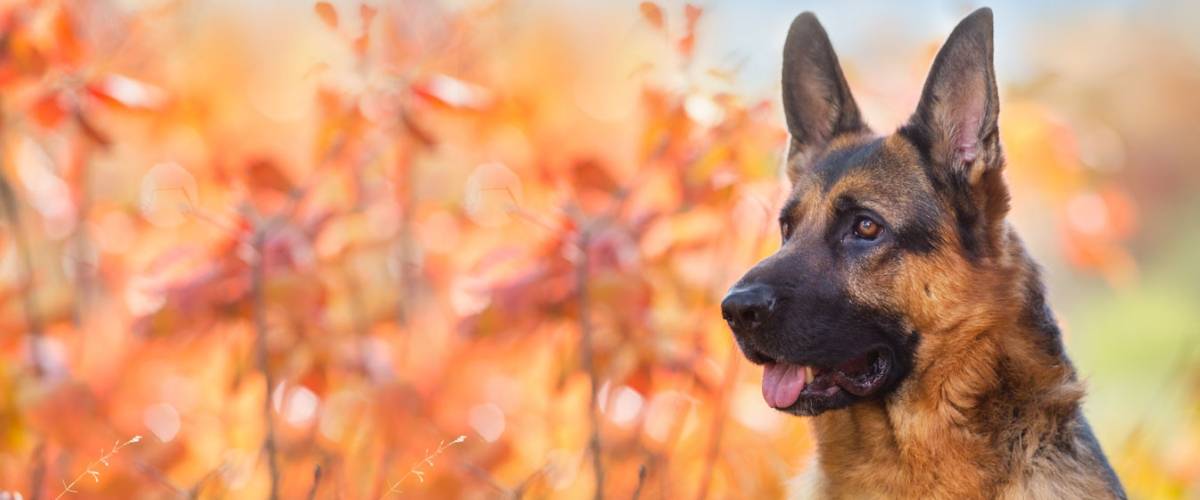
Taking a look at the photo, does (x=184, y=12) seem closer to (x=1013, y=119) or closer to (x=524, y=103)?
(x=524, y=103)

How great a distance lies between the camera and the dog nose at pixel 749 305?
366 cm

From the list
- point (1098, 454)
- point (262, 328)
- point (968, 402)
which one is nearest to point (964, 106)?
point (968, 402)

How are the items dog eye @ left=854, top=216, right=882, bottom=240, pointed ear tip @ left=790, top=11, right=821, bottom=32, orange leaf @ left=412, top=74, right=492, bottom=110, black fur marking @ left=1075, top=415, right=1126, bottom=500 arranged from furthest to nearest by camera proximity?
orange leaf @ left=412, top=74, right=492, bottom=110 < pointed ear tip @ left=790, top=11, right=821, bottom=32 < dog eye @ left=854, top=216, right=882, bottom=240 < black fur marking @ left=1075, top=415, right=1126, bottom=500

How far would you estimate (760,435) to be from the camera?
18.0 feet

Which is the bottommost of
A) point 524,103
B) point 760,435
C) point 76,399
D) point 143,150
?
point 760,435

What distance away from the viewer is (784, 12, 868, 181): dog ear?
4391 millimetres

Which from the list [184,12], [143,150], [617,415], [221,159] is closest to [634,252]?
[617,415]

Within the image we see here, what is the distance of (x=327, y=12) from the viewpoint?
180 inches

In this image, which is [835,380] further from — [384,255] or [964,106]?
[384,255]

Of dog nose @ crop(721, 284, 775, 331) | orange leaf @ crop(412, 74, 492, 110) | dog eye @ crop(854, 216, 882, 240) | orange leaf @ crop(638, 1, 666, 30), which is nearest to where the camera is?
dog nose @ crop(721, 284, 775, 331)

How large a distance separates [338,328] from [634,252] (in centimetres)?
132

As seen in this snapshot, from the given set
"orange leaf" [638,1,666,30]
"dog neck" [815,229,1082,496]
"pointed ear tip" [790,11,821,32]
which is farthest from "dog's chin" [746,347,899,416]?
"orange leaf" [638,1,666,30]

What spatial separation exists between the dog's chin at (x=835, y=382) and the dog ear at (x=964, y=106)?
2.25 ft

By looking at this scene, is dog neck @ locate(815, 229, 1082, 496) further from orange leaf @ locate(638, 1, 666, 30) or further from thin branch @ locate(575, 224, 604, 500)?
orange leaf @ locate(638, 1, 666, 30)
